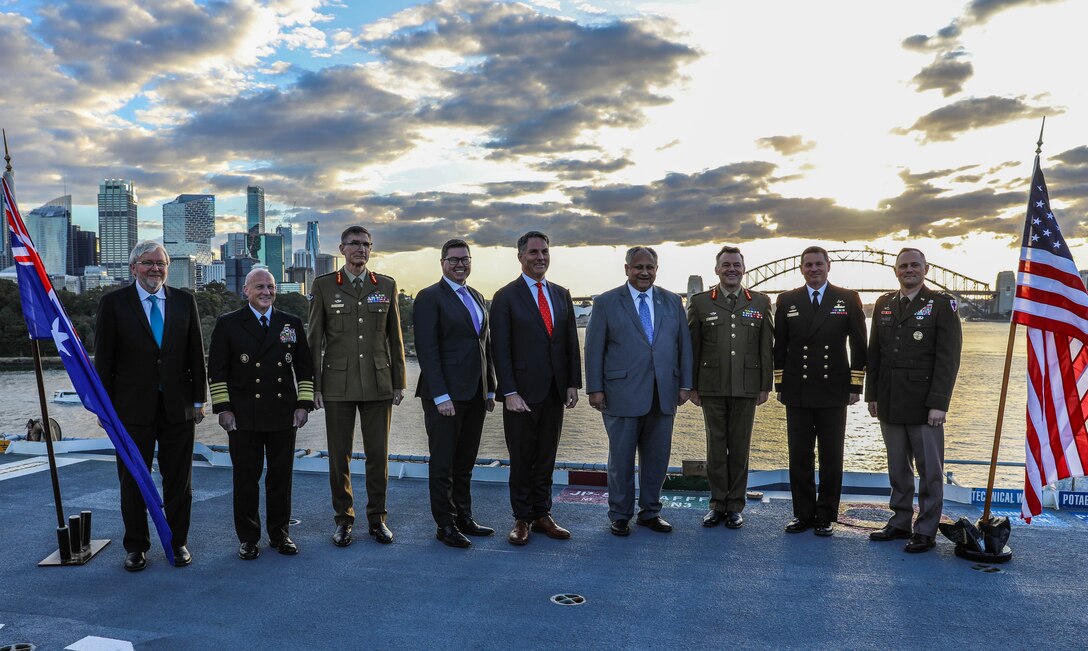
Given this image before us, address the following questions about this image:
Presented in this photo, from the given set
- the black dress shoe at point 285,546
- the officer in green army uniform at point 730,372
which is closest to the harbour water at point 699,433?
the officer in green army uniform at point 730,372

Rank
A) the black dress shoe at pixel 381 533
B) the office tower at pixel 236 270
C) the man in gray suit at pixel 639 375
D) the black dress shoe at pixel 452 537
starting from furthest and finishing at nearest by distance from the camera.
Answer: the office tower at pixel 236 270
the man in gray suit at pixel 639 375
the black dress shoe at pixel 381 533
the black dress shoe at pixel 452 537

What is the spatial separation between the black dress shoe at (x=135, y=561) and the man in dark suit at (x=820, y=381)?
3.59 metres

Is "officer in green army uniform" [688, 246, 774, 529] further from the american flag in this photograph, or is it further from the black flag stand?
the black flag stand

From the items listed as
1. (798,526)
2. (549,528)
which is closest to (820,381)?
(798,526)

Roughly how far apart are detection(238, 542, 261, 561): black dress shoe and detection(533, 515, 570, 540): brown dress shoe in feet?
5.15

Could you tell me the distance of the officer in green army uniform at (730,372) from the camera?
4.70 m

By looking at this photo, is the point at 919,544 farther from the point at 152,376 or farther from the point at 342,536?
the point at 152,376

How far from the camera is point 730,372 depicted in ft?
15.5

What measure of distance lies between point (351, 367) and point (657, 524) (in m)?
2.05

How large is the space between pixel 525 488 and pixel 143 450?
6.82 feet

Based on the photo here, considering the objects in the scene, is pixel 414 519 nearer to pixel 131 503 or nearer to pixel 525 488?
pixel 525 488

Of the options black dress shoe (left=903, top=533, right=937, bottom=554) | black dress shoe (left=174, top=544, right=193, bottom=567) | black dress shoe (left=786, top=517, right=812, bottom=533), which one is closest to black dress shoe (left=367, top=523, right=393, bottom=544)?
black dress shoe (left=174, top=544, right=193, bottom=567)

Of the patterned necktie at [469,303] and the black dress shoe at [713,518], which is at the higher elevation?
the patterned necktie at [469,303]

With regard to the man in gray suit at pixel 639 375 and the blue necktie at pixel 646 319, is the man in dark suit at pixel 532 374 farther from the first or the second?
the blue necktie at pixel 646 319
